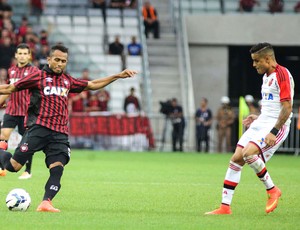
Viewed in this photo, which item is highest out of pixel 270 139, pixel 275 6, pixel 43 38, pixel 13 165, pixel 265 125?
pixel 275 6

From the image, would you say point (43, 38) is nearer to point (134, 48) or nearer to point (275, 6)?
point (134, 48)

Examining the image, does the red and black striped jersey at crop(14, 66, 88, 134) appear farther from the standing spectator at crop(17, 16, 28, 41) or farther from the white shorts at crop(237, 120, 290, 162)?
the standing spectator at crop(17, 16, 28, 41)

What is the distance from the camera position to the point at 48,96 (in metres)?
11.8

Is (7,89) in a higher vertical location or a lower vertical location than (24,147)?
higher

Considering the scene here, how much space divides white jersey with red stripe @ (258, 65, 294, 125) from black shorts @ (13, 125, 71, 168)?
8.48 ft

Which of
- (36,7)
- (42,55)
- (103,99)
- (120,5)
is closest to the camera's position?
(103,99)

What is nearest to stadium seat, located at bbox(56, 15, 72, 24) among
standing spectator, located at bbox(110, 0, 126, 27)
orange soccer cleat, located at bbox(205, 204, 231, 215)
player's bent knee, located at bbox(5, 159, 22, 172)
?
standing spectator, located at bbox(110, 0, 126, 27)

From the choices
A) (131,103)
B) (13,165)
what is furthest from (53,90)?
(131,103)

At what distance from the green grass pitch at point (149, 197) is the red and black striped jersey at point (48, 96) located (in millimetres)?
1147

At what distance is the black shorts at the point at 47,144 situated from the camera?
466 inches

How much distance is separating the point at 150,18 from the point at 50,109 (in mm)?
24788

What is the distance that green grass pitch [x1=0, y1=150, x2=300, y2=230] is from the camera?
34.4ft

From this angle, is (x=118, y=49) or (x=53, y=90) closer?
(x=53, y=90)

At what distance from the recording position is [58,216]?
10.9 metres
